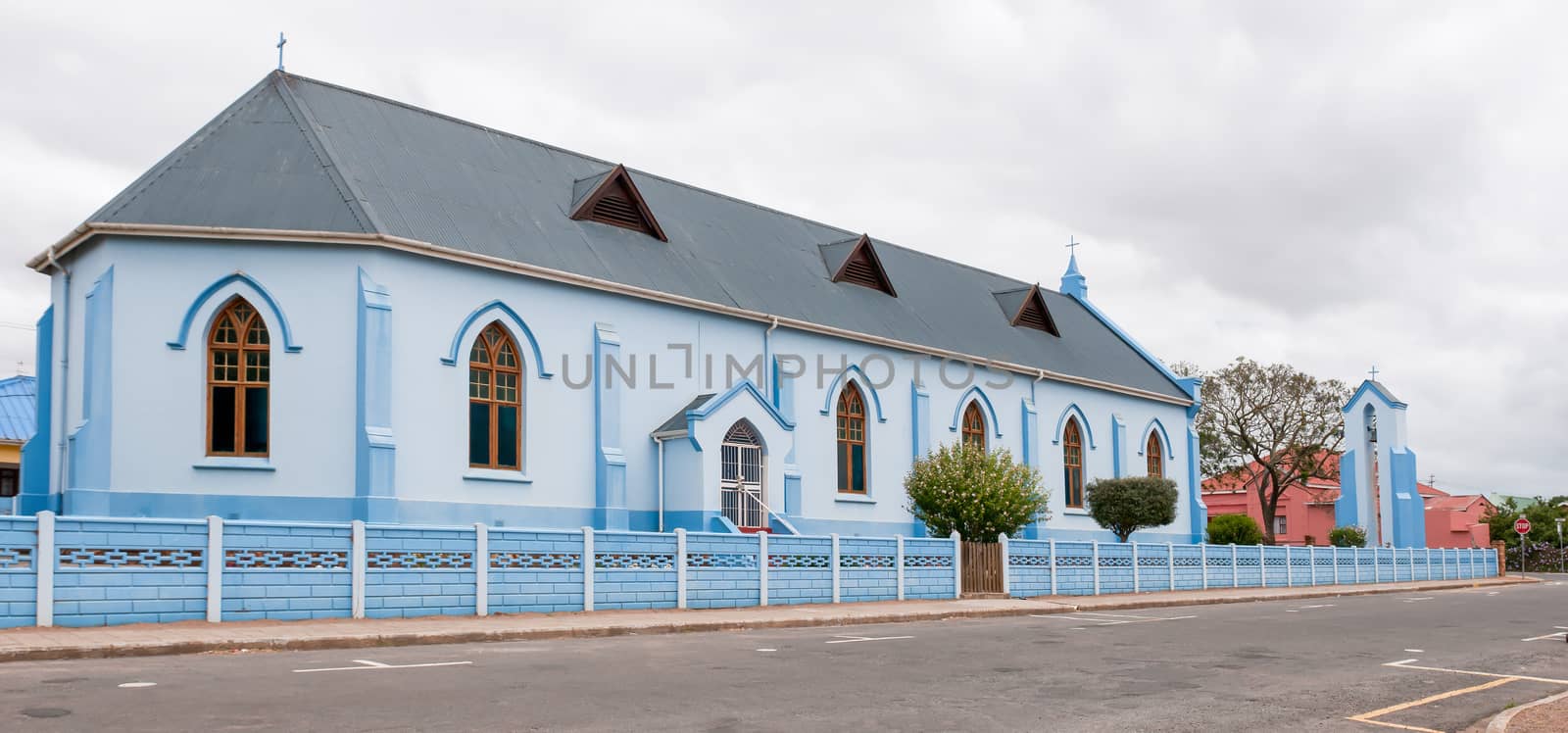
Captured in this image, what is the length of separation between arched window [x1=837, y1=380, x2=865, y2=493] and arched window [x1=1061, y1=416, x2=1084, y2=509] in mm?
9541

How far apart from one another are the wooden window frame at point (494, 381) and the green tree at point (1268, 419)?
42007 mm

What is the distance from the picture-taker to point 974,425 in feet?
119

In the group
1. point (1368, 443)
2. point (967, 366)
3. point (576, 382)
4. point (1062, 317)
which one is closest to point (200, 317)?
point (576, 382)

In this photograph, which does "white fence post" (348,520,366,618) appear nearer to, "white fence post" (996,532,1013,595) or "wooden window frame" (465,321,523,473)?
"wooden window frame" (465,321,523,473)

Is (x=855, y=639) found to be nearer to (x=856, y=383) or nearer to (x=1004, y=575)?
(x=1004, y=575)

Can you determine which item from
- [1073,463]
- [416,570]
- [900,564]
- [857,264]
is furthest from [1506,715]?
[1073,463]

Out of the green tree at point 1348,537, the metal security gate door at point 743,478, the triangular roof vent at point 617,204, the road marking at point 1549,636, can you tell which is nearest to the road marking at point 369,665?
the road marking at point 1549,636

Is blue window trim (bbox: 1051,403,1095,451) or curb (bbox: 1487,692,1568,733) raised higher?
blue window trim (bbox: 1051,403,1095,451)

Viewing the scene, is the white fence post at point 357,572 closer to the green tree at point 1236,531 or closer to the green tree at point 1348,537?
the green tree at point 1236,531

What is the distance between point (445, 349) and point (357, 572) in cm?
724

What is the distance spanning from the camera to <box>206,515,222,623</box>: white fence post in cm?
1533

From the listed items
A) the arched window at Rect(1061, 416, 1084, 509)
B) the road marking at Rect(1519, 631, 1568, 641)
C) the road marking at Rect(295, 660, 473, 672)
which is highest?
the arched window at Rect(1061, 416, 1084, 509)

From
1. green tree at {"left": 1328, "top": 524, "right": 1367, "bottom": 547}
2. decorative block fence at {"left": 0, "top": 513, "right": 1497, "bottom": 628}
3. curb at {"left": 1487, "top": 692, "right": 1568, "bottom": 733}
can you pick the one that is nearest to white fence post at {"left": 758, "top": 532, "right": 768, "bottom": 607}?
decorative block fence at {"left": 0, "top": 513, "right": 1497, "bottom": 628}

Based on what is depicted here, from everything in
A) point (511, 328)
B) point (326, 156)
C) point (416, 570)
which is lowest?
point (416, 570)
